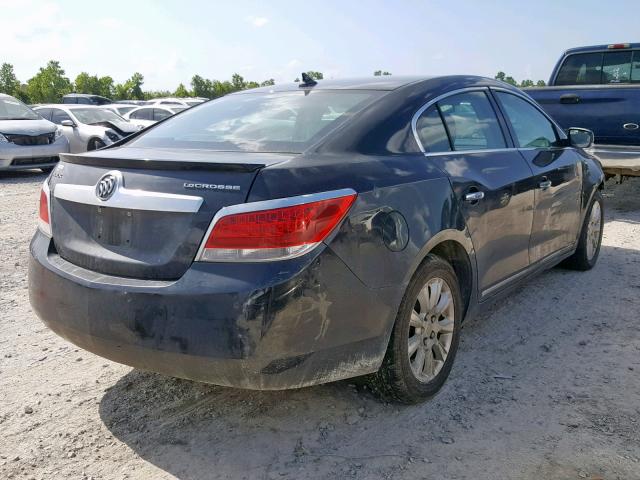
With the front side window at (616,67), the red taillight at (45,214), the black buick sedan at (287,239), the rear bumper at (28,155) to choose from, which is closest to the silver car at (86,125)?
the rear bumper at (28,155)

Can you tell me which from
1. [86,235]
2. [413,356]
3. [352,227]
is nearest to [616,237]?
[413,356]

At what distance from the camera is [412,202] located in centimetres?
299

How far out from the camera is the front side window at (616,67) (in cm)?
932

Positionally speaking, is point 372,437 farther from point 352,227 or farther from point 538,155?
point 538,155

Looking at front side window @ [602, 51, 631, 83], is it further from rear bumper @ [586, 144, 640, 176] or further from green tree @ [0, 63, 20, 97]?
green tree @ [0, 63, 20, 97]

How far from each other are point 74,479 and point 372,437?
1.30 metres

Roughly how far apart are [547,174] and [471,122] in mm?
909

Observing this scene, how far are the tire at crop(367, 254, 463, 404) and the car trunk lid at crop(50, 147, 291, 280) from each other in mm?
937

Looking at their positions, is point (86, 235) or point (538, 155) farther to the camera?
point (538, 155)

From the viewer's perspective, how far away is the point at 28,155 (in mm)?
11758

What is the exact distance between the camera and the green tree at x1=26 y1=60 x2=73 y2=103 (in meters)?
58.3

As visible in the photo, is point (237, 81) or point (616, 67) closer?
point (616, 67)

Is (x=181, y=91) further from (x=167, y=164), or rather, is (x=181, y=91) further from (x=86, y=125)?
(x=167, y=164)

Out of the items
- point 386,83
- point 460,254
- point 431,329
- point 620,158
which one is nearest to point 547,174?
point 460,254
